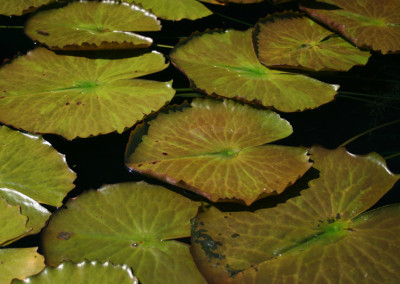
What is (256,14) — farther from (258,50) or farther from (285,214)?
(285,214)

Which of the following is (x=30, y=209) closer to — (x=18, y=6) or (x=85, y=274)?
(x=85, y=274)

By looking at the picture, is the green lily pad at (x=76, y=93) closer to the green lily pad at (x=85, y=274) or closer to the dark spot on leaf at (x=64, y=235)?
the dark spot on leaf at (x=64, y=235)

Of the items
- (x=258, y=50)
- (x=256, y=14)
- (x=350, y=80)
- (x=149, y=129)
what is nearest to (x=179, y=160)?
(x=149, y=129)

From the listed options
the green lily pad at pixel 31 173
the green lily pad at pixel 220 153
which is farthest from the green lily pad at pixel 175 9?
the green lily pad at pixel 31 173

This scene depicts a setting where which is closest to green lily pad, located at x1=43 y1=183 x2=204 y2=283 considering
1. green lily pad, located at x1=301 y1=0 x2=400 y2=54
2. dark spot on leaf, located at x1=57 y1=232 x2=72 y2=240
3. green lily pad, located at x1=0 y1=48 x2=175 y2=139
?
dark spot on leaf, located at x1=57 y1=232 x2=72 y2=240

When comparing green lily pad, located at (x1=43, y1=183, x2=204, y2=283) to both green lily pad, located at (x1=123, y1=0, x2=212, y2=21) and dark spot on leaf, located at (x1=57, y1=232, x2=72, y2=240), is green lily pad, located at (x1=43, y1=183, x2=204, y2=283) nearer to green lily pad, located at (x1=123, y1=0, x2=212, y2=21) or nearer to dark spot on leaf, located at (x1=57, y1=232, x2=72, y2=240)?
dark spot on leaf, located at (x1=57, y1=232, x2=72, y2=240)

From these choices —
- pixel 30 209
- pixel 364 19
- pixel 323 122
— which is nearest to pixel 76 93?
pixel 30 209
